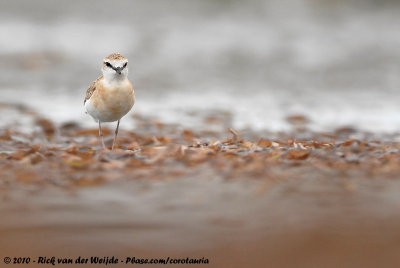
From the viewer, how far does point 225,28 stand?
2403 centimetres

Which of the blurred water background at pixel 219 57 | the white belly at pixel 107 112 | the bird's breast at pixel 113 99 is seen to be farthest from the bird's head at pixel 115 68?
the blurred water background at pixel 219 57

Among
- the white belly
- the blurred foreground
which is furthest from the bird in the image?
the blurred foreground

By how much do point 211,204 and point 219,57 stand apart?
15866mm

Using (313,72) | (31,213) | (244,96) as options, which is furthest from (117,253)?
(313,72)

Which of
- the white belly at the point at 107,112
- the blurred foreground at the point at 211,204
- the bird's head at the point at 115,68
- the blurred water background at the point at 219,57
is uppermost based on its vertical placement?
the blurred water background at the point at 219,57

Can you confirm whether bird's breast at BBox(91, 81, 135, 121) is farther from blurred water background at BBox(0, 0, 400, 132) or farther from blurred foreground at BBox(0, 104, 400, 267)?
blurred water background at BBox(0, 0, 400, 132)

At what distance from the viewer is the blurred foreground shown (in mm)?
4711

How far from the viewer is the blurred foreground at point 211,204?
4711mm

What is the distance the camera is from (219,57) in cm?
2092

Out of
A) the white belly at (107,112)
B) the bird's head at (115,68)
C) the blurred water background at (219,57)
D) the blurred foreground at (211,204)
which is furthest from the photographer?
the blurred water background at (219,57)

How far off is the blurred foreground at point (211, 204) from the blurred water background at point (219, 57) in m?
4.62

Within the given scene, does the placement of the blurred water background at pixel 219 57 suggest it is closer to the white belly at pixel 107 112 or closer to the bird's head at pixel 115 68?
the white belly at pixel 107 112

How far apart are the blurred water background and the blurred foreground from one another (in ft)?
15.1

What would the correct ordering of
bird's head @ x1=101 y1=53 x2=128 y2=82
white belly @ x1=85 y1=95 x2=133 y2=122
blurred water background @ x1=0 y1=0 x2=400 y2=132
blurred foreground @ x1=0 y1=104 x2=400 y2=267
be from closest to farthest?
blurred foreground @ x1=0 y1=104 x2=400 y2=267
bird's head @ x1=101 y1=53 x2=128 y2=82
white belly @ x1=85 y1=95 x2=133 y2=122
blurred water background @ x1=0 y1=0 x2=400 y2=132
